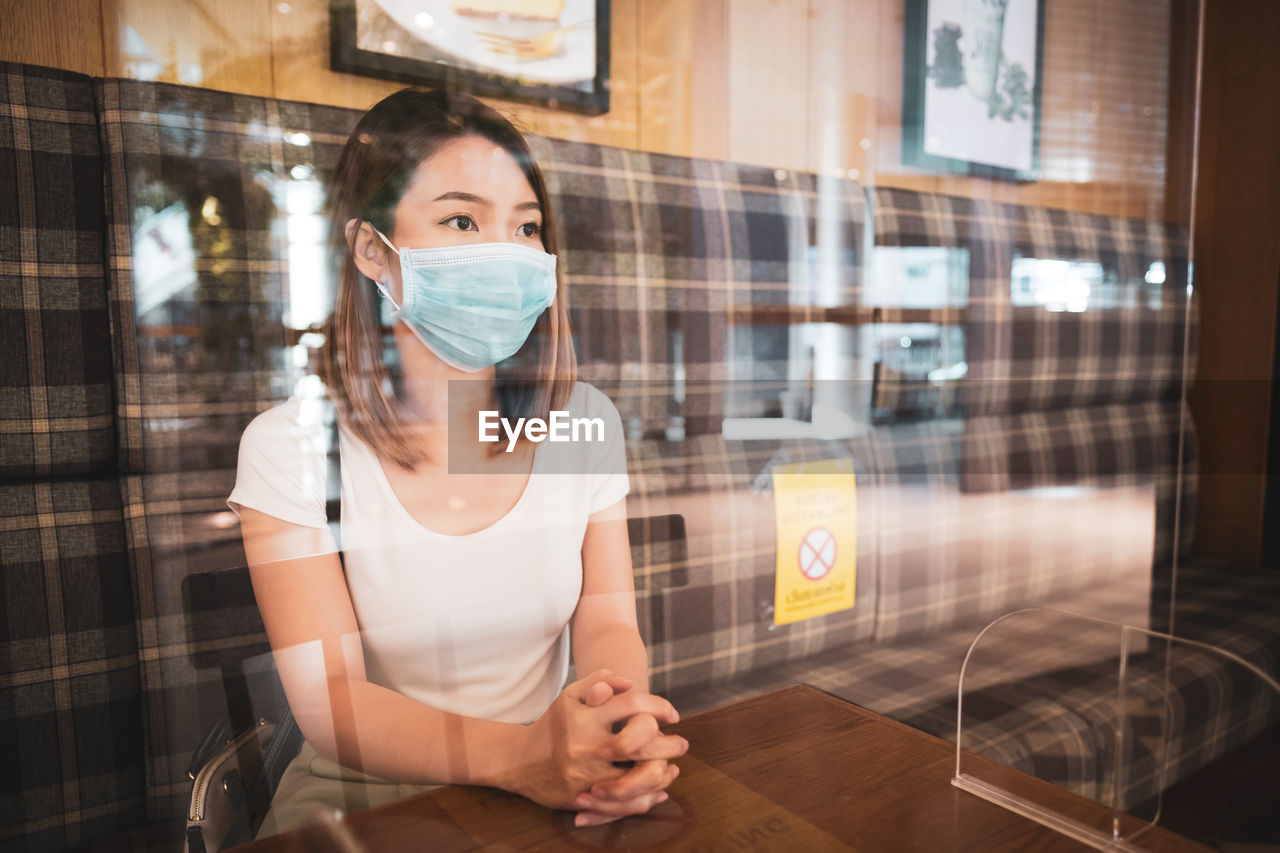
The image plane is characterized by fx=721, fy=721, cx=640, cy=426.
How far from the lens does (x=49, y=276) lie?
1.69 ft

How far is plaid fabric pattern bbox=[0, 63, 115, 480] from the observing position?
1.66ft

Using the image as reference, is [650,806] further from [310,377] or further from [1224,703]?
[1224,703]

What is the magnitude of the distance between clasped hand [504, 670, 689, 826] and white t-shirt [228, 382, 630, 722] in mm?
41

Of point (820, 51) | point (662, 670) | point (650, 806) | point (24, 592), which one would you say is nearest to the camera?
point (24, 592)

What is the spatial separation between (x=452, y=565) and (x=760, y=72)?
71 cm

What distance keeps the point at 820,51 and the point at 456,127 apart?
2.04 feet

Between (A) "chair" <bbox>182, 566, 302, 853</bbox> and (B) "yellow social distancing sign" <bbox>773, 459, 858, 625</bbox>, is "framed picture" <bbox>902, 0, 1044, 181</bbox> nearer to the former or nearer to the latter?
(B) "yellow social distancing sign" <bbox>773, 459, 858, 625</bbox>

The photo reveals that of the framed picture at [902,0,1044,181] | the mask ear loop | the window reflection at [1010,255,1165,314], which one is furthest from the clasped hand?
the window reflection at [1010,255,1165,314]

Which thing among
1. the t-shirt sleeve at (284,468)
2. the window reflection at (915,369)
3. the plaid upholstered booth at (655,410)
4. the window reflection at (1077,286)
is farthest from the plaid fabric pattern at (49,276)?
the window reflection at (1077,286)

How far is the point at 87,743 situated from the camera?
0.55m

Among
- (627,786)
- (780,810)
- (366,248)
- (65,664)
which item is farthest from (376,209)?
(780,810)

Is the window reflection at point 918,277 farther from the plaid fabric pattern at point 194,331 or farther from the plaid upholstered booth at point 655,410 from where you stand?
the plaid fabric pattern at point 194,331

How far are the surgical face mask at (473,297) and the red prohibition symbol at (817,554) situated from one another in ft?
1.70

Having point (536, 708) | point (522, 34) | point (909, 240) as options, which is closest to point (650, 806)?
point (536, 708)
